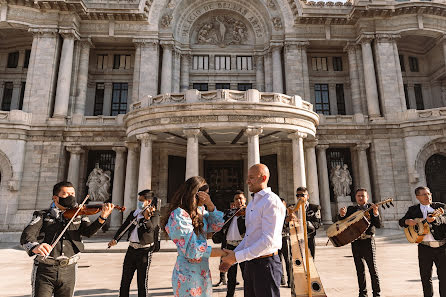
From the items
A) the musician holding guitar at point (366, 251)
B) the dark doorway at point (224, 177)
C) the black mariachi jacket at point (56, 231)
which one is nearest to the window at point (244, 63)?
the dark doorway at point (224, 177)

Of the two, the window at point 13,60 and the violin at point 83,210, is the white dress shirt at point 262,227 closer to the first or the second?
the violin at point 83,210

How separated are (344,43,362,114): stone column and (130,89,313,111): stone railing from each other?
28.0 feet

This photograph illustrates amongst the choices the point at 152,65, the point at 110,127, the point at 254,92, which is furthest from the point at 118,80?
the point at 254,92

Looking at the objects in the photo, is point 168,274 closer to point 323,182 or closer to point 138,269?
point 138,269

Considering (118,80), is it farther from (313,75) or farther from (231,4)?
(313,75)

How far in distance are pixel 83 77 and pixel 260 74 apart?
48.2 feet

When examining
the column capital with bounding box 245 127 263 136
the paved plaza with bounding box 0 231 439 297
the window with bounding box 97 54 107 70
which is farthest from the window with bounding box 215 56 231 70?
the paved plaza with bounding box 0 231 439 297

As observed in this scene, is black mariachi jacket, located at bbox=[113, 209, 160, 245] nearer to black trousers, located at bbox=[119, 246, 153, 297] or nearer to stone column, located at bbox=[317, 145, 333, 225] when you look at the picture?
black trousers, located at bbox=[119, 246, 153, 297]

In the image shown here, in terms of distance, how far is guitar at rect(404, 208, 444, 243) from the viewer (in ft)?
18.0

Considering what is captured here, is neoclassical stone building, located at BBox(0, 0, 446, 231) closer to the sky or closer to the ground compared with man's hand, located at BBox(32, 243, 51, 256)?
closer to the sky

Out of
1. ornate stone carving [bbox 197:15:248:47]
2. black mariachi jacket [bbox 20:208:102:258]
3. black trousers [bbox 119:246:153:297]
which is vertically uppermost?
ornate stone carving [bbox 197:15:248:47]

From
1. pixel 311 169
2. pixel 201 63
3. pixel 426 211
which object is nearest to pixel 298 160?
pixel 311 169

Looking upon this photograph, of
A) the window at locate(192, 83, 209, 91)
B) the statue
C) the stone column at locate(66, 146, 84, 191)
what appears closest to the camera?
the statue

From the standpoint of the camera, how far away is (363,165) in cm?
2220
